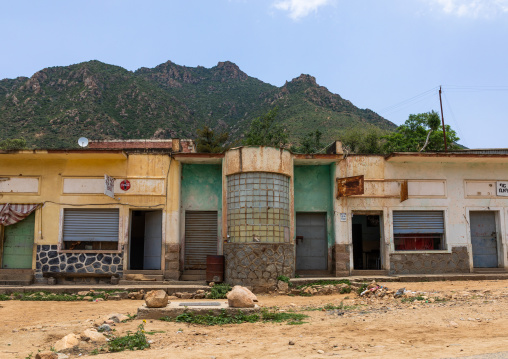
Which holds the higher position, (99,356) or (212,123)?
(212,123)

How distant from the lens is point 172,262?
1552cm

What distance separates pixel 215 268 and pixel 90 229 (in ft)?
17.0

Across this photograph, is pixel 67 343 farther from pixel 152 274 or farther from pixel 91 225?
pixel 91 225

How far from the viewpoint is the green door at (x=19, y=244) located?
16.1 meters

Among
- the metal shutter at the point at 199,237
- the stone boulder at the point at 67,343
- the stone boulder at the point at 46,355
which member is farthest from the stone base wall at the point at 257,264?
the stone boulder at the point at 46,355

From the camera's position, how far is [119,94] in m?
51.9

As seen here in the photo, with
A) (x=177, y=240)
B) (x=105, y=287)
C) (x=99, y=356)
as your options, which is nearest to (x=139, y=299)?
(x=105, y=287)

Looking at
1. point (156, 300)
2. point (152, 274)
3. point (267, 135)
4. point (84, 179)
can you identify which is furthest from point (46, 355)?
point (267, 135)

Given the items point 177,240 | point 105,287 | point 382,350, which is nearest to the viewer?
point 382,350

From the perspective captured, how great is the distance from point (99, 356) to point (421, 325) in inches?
221

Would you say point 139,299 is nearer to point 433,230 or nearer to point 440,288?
point 440,288

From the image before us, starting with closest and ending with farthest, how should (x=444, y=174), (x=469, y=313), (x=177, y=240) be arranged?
(x=469, y=313)
(x=177, y=240)
(x=444, y=174)

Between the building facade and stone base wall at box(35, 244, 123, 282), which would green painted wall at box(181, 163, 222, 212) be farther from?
stone base wall at box(35, 244, 123, 282)

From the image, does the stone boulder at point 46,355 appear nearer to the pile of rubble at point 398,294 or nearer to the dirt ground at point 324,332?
the dirt ground at point 324,332
